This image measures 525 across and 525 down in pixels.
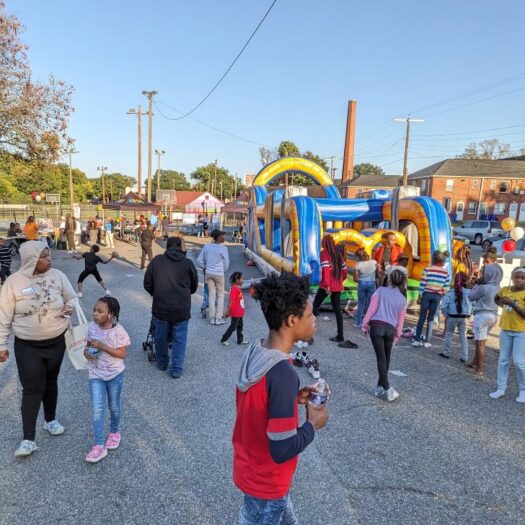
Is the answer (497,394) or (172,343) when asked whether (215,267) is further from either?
(497,394)

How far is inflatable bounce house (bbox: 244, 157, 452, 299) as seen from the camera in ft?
29.4

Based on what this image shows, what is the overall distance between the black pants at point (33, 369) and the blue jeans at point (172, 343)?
5.51 feet

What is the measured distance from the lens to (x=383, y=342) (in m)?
4.53

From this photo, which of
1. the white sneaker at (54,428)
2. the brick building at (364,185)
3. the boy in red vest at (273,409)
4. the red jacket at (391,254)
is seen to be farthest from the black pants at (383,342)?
the brick building at (364,185)

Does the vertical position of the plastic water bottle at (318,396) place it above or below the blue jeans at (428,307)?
above

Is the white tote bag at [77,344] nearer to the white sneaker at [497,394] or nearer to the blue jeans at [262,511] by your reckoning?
the blue jeans at [262,511]

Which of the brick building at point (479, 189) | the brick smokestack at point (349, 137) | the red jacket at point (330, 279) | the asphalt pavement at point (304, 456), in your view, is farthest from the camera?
the brick building at point (479, 189)

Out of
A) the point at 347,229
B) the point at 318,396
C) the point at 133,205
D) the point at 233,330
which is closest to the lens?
the point at 318,396

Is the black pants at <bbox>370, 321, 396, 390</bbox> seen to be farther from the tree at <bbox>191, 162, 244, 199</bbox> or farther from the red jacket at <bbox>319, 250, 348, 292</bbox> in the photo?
the tree at <bbox>191, 162, 244, 199</bbox>

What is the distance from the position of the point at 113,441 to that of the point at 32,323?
1.19 m

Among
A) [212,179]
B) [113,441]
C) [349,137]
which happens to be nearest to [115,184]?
[212,179]

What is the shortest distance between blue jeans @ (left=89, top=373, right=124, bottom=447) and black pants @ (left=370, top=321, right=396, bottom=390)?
265 cm

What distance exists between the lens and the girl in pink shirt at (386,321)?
14.7ft

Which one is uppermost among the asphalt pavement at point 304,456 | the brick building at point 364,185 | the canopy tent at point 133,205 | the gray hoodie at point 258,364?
the brick building at point 364,185
